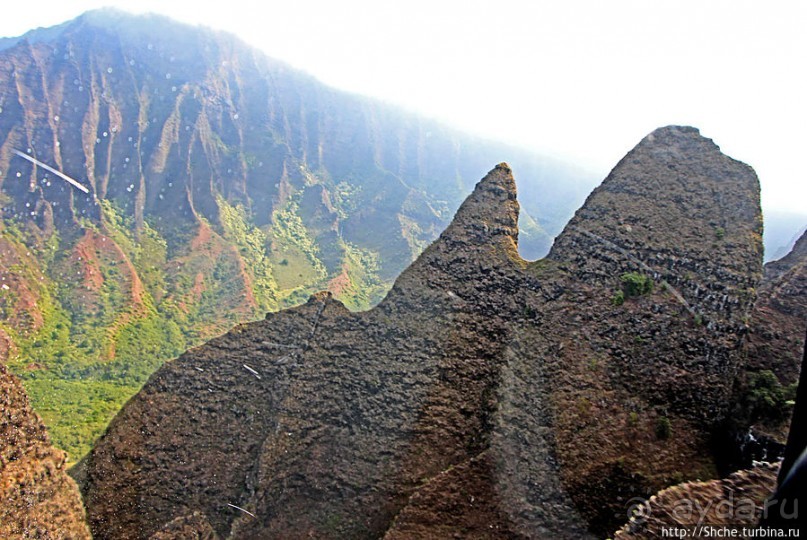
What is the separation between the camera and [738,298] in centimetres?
1248

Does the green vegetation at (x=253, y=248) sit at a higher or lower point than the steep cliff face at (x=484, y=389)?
lower

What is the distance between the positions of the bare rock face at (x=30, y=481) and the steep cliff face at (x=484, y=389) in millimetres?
1558

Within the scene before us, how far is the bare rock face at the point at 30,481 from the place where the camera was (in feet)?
35.1

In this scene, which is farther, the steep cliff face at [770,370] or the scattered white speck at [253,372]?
the scattered white speck at [253,372]

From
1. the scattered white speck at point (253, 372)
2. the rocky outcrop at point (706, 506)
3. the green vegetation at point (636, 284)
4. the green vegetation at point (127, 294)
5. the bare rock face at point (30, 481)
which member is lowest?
the green vegetation at point (127, 294)

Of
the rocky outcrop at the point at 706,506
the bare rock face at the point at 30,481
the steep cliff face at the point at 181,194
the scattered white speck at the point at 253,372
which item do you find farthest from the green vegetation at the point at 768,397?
the steep cliff face at the point at 181,194

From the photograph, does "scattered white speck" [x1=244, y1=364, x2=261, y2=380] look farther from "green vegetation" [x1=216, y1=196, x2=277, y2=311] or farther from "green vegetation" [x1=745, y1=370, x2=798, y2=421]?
"green vegetation" [x1=216, y1=196, x2=277, y2=311]

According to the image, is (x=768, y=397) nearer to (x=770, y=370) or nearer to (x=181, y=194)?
(x=770, y=370)

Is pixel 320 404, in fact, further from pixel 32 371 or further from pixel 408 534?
pixel 32 371

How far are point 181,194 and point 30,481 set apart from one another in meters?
81.8

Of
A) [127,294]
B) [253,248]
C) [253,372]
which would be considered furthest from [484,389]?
[253,248]

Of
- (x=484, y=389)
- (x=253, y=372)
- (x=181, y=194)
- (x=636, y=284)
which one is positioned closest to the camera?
(x=636, y=284)

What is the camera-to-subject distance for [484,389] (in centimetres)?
1367

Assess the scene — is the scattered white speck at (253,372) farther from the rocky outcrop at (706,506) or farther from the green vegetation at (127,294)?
the green vegetation at (127,294)
